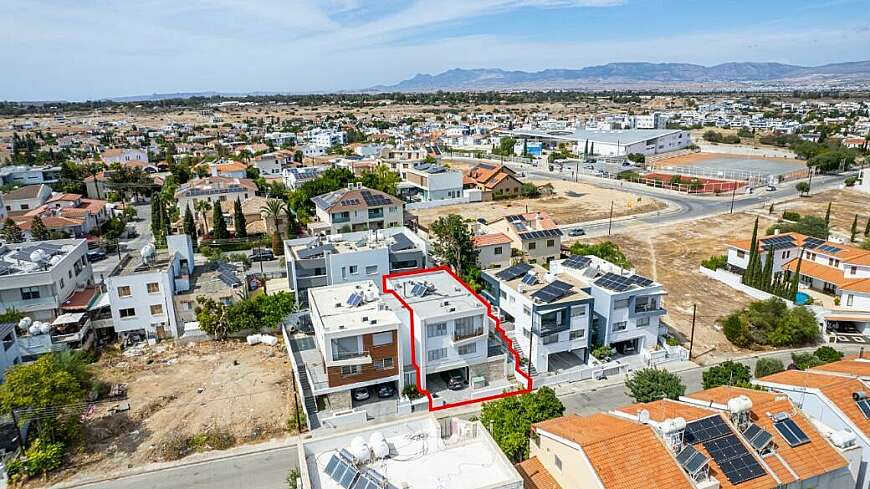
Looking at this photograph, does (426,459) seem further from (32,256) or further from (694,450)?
(32,256)

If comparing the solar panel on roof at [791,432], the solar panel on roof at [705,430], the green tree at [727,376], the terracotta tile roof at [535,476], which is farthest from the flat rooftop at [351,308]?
the solar panel on roof at [791,432]

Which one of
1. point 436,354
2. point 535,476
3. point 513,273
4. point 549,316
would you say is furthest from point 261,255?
point 535,476

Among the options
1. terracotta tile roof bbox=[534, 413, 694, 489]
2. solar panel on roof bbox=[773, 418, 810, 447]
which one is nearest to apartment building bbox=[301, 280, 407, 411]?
terracotta tile roof bbox=[534, 413, 694, 489]

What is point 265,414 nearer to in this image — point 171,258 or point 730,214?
point 171,258

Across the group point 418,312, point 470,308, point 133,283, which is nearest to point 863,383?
point 470,308

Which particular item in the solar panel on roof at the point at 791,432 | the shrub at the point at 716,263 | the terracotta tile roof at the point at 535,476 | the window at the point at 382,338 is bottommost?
the shrub at the point at 716,263

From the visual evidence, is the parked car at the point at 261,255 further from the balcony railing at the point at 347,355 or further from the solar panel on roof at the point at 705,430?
the solar panel on roof at the point at 705,430

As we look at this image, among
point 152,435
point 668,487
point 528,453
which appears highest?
point 668,487
